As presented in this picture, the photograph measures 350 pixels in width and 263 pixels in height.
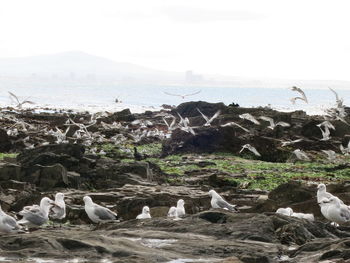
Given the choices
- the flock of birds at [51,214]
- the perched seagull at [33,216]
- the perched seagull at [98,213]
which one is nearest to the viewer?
the flock of birds at [51,214]

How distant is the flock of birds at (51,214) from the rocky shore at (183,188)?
0.28 meters

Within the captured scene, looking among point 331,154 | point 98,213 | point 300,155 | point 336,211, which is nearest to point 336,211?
point 336,211

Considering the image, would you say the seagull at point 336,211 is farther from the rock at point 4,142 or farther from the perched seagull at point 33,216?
the rock at point 4,142

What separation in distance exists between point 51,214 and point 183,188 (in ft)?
18.0

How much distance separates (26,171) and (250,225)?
9544 millimetres

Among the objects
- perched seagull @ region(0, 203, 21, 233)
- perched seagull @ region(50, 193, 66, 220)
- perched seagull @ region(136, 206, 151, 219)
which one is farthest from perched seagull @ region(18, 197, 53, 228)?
perched seagull @ region(136, 206, 151, 219)

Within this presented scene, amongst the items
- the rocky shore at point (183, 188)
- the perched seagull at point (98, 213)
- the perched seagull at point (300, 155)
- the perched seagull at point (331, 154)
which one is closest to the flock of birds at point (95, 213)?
the perched seagull at point (98, 213)

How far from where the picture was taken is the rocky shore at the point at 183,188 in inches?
418

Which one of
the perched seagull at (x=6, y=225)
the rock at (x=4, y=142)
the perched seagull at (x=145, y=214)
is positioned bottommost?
the rock at (x=4, y=142)

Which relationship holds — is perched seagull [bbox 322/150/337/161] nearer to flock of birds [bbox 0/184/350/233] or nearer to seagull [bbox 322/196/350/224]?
flock of birds [bbox 0/184/350/233]

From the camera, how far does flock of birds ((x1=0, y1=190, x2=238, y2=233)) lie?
40.8ft

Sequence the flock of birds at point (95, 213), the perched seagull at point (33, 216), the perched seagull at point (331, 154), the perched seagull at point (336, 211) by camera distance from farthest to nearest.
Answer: the perched seagull at point (331, 154) → the perched seagull at point (336, 211) → the perched seagull at point (33, 216) → the flock of birds at point (95, 213)

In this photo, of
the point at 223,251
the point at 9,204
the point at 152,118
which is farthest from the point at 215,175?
the point at 152,118

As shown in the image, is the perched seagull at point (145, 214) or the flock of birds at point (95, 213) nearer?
the flock of birds at point (95, 213)
